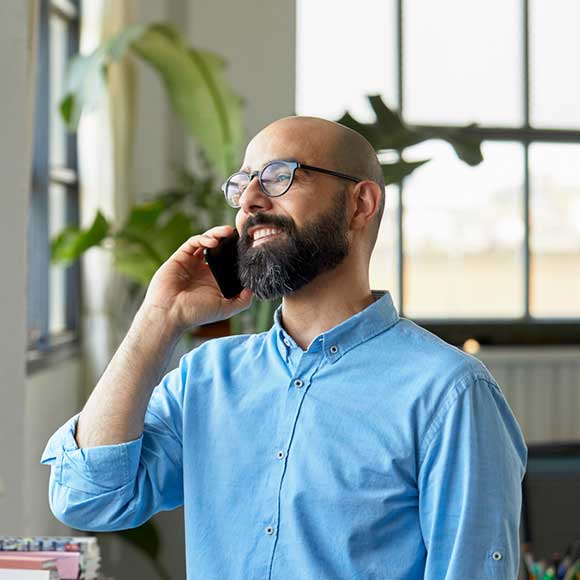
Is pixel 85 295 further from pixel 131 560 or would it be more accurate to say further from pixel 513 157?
pixel 513 157

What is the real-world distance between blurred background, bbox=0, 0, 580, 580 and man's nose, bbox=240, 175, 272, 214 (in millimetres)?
1169

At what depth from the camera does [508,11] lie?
231 inches

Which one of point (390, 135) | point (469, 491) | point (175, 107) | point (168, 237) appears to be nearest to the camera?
point (469, 491)

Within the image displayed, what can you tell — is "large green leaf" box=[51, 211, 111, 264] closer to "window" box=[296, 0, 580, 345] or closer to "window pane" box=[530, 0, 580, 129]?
"window" box=[296, 0, 580, 345]

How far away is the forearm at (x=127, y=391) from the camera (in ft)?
4.93

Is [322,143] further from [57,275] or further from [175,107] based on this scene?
[57,275]

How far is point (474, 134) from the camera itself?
5758 mm

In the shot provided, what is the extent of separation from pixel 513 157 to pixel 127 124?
240cm

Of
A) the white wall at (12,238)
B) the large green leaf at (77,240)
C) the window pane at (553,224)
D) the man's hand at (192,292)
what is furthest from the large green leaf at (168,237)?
the window pane at (553,224)

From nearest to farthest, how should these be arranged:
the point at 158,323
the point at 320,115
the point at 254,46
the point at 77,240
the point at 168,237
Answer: the point at 158,323 → the point at 77,240 → the point at 168,237 → the point at 254,46 → the point at 320,115

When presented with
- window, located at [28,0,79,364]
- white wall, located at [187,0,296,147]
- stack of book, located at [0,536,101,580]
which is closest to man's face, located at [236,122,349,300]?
stack of book, located at [0,536,101,580]

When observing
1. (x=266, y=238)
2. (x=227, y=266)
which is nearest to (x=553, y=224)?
(x=227, y=266)

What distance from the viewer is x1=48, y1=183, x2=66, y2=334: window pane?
4387mm

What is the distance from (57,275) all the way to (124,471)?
3.07 metres
